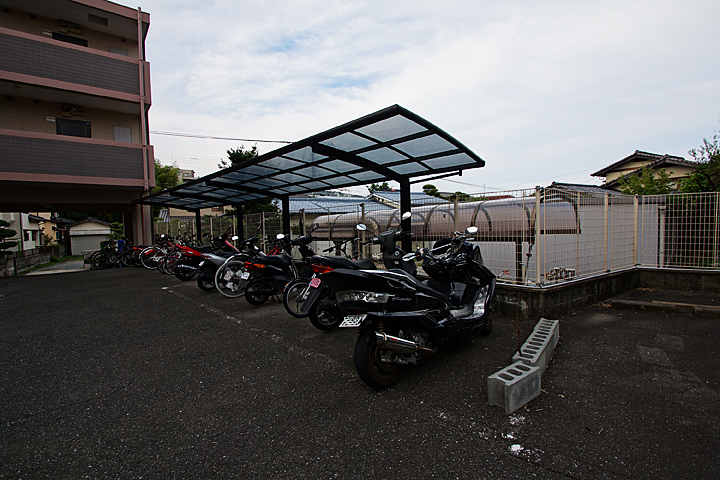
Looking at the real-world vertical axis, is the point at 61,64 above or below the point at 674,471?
above

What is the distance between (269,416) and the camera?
7.63 ft

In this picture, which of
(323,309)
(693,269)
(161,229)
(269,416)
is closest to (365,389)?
(269,416)

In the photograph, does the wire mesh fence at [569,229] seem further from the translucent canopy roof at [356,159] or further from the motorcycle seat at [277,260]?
Answer: the motorcycle seat at [277,260]

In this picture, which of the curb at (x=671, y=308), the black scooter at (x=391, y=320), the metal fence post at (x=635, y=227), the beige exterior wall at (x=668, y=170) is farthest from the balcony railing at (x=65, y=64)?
the beige exterior wall at (x=668, y=170)

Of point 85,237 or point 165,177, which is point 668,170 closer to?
point 165,177

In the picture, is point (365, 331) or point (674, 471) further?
point (365, 331)

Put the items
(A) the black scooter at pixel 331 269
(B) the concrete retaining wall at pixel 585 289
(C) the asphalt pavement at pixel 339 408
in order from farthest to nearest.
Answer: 1. (B) the concrete retaining wall at pixel 585 289
2. (A) the black scooter at pixel 331 269
3. (C) the asphalt pavement at pixel 339 408

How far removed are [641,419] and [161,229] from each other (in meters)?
21.7

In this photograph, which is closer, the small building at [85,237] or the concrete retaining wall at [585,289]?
the concrete retaining wall at [585,289]

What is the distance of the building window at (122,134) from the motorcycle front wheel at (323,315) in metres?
12.1

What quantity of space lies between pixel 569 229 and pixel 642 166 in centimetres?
1016

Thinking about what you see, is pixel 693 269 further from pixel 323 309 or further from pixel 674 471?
pixel 323 309

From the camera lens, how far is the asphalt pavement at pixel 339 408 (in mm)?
1838

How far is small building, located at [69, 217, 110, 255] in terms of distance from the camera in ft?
99.6
